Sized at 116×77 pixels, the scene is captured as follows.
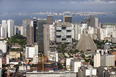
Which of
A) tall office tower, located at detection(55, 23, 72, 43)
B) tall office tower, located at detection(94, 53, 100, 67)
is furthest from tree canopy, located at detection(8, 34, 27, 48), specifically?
tall office tower, located at detection(94, 53, 100, 67)

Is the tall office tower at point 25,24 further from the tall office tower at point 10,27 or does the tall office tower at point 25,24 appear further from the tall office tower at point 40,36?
the tall office tower at point 40,36

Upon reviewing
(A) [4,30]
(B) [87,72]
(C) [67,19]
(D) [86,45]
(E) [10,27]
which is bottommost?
(B) [87,72]

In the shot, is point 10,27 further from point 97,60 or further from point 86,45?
point 97,60

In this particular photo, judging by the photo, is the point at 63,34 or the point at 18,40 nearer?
the point at 63,34

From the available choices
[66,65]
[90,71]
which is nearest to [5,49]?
[66,65]

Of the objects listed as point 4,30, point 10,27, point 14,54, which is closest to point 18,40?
point 4,30

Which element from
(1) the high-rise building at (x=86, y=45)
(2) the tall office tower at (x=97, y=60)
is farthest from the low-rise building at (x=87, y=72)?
(1) the high-rise building at (x=86, y=45)

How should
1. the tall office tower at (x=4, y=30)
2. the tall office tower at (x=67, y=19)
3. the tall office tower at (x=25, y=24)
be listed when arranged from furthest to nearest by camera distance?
the tall office tower at (x=67, y=19)
the tall office tower at (x=4, y=30)
the tall office tower at (x=25, y=24)

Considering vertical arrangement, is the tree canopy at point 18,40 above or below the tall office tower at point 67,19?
below

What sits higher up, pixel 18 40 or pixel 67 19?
pixel 67 19
